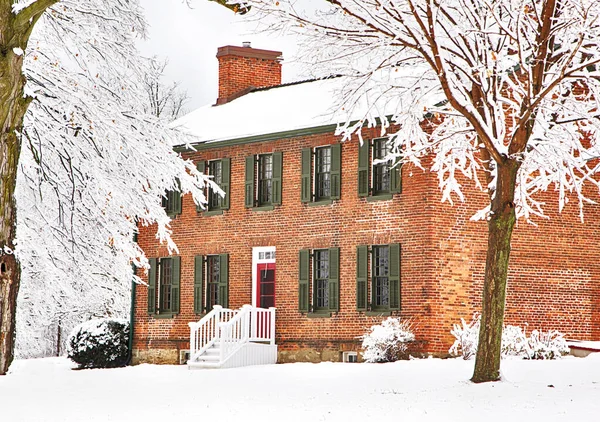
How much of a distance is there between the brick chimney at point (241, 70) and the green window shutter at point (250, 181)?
571 cm

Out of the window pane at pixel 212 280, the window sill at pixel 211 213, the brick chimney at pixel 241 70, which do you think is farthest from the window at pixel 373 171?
the brick chimney at pixel 241 70

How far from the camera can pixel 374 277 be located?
85.3ft

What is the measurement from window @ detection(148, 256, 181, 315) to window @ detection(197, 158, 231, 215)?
1.92 m

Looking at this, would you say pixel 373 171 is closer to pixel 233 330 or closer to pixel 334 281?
pixel 334 281

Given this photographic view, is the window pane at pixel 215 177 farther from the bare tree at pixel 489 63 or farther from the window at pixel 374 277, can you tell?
the bare tree at pixel 489 63

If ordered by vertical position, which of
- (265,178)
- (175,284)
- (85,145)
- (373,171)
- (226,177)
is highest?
(226,177)

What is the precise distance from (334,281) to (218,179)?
526 cm

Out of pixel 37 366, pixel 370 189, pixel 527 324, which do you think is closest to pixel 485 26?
pixel 370 189

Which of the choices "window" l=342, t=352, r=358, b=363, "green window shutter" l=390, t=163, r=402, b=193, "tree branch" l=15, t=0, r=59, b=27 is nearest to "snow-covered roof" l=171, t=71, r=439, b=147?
"green window shutter" l=390, t=163, r=402, b=193

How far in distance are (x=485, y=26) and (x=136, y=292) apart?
17242mm

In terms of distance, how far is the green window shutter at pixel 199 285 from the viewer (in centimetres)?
2983

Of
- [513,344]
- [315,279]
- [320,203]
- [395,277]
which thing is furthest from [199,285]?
[513,344]

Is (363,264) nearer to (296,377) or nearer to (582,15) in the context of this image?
(296,377)

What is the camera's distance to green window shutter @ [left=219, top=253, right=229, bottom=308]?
95.6 ft
